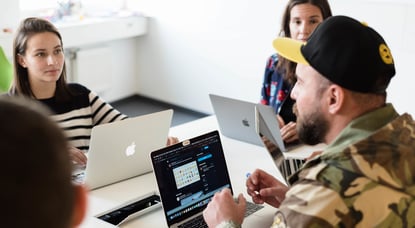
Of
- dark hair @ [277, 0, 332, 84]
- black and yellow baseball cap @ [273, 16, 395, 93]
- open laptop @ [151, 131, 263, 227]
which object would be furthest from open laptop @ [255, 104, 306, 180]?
black and yellow baseball cap @ [273, 16, 395, 93]

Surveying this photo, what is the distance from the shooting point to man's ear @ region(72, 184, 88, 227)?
0.79 meters

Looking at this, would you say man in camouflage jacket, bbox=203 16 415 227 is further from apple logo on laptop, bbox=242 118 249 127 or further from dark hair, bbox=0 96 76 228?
apple logo on laptop, bbox=242 118 249 127

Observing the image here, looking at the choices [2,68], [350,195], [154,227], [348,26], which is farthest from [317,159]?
[2,68]

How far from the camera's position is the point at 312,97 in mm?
1546

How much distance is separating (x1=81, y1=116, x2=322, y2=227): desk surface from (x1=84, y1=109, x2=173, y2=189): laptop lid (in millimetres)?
43

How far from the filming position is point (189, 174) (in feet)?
6.01

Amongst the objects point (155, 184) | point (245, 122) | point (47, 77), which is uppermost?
point (47, 77)

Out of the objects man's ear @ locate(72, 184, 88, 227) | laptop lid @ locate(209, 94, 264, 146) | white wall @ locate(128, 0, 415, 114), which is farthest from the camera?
white wall @ locate(128, 0, 415, 114)

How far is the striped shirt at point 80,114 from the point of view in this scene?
8.30ft

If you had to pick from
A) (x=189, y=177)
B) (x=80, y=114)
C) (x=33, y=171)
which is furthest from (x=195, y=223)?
(x=33, y=171)

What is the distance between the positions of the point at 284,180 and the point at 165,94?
346cm

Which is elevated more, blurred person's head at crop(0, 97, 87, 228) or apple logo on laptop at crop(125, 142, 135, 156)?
blurred person's head at crop(0, 97, 87, 228)

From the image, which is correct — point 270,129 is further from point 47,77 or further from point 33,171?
point 33,171

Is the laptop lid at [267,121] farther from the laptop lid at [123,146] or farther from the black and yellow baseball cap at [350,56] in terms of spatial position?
the black and yellow baseball cap at [350,56]
